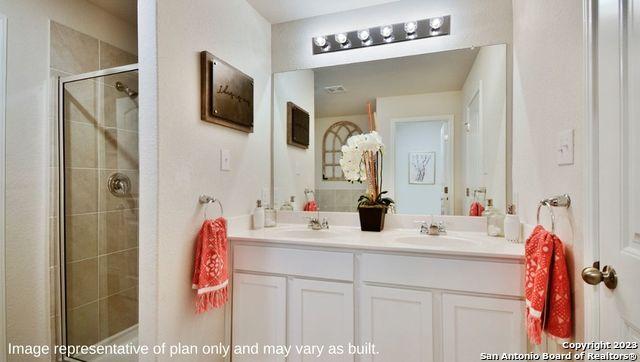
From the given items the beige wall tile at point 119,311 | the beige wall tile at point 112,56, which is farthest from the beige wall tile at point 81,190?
the beige wall tile at point 112,56

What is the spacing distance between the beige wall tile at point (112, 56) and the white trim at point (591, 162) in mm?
2617

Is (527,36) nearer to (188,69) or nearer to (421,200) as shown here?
(421,200)

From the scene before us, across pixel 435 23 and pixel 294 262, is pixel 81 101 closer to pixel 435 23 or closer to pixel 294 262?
pixel 294 262

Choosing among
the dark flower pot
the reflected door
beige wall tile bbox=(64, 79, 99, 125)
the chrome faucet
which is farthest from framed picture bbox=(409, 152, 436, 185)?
beige wall tile bbox=(64, 79, 99, 125)

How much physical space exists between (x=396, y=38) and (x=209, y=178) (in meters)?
1.51

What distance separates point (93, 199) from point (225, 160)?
3.12 feet

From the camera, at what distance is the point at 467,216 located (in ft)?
6.10

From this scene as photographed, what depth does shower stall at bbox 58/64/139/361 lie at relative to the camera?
1.82m

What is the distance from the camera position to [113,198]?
1.96 meters

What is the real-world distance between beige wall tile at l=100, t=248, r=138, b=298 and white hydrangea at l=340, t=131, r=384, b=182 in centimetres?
156

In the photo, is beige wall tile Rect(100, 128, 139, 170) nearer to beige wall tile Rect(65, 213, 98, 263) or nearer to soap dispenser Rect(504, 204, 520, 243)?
beige wall tile Rect(65, 213, 98, 263)

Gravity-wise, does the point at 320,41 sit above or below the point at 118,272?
above

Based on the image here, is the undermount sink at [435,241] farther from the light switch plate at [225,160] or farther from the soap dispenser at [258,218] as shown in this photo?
the light switch plate at [225,160]

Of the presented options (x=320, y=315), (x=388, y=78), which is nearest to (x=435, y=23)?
(x=388, y=78)
